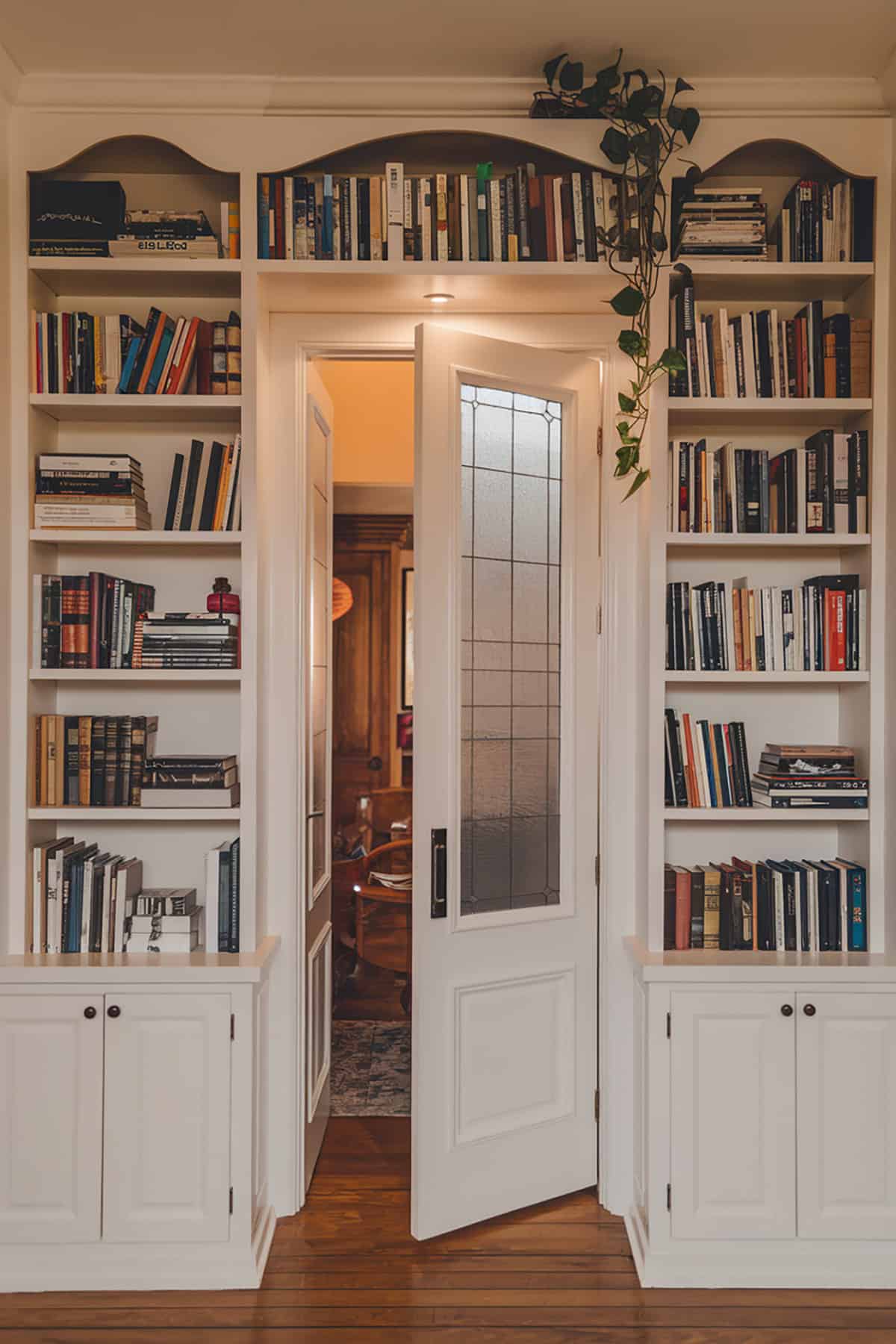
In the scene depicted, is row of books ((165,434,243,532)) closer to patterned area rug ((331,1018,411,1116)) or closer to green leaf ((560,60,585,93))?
green leaf ((560,60,585,93))

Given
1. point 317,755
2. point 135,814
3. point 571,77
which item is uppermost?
A: point 571,77

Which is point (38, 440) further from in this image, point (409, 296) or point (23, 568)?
point (409, 296)

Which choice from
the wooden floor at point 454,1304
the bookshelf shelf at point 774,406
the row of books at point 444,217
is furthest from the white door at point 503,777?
the bookshelf shelf at point 774,406

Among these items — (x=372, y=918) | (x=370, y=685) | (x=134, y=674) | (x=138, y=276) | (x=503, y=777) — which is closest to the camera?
(x=134, y=674)

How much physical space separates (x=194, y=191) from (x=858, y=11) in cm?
186

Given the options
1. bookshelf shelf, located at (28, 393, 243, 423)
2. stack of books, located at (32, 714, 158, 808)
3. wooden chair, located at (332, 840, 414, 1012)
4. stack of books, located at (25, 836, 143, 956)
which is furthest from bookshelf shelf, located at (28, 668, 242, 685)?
wooden chair, located at (332, 840, 414, 1012)

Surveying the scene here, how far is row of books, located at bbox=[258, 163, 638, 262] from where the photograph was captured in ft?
9.07

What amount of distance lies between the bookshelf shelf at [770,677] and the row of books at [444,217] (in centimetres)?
115

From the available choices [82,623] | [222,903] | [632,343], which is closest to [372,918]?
[222,903]

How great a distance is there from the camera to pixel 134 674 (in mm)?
2738

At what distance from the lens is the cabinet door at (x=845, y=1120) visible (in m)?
2.63

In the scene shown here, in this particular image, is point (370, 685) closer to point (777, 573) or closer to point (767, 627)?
point (777, 573)

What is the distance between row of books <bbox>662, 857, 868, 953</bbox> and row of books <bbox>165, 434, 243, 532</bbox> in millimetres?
1596

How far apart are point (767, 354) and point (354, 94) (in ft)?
4.41
